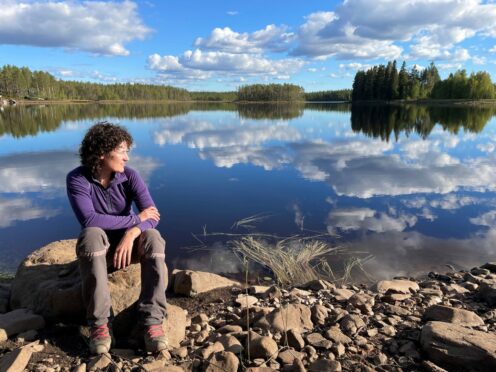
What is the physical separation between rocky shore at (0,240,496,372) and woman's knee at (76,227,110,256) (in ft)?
2.55

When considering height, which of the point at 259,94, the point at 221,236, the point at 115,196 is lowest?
the point at 221,236

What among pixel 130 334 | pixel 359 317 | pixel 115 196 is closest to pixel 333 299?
pixel 359 317

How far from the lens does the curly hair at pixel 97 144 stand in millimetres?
4254

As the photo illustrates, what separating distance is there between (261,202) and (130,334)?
24.5ft

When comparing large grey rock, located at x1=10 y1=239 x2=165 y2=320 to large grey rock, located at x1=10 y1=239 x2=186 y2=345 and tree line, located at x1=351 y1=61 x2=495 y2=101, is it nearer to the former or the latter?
large grey rock, located at x1=10 y1=239 x2=186 y2=345

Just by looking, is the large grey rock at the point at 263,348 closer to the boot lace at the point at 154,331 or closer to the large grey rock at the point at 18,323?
the boot lace at the point at 154,331

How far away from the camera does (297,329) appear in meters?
4.33

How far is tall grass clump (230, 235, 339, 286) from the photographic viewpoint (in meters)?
6.87

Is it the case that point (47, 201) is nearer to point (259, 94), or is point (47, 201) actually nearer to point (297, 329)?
point (297, 329)

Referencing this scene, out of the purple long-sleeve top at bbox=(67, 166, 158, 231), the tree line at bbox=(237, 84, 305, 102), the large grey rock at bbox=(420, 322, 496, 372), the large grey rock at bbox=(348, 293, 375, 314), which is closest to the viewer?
the large grey rock at bbox=(420, 322, 496, 372)

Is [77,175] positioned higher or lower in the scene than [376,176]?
higher

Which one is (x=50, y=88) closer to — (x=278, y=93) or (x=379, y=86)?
(x=278, y=93)

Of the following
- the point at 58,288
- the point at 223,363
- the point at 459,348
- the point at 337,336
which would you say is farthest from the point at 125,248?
the point at 459,348

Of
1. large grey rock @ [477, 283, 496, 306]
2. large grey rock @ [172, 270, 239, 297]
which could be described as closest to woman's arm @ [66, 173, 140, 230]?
large grey rock @ [172, 270, 239, 297]
